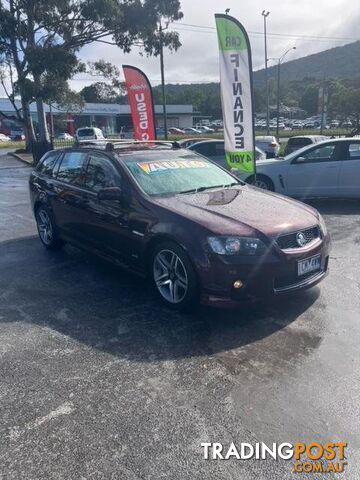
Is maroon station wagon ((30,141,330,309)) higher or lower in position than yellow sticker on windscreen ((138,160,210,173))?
lower

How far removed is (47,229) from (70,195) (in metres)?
1.16

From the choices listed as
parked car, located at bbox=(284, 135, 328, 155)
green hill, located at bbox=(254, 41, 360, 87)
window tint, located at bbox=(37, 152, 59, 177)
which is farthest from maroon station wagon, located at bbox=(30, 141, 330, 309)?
green hill, located at bbox=(254, 41, 360, 87)

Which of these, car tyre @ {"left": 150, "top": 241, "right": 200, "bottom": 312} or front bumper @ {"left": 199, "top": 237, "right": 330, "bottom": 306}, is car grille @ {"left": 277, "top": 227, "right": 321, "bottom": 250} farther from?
car tyre @ {"left": 150, "top": 241, "right": 200, "bottom": 312}

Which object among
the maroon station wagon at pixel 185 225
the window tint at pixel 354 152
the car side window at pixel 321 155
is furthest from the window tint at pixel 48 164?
the window tint at pixel 354 152

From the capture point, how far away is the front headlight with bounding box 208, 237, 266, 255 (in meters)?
3.73

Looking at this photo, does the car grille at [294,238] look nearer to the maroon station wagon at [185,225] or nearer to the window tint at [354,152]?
the maroon station wagon at [185,225]

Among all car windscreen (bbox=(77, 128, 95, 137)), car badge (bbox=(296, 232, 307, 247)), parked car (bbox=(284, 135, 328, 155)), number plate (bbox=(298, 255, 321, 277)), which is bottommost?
number plate (bbox=(298, 255, 321, 277))

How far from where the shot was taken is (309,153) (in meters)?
9.10

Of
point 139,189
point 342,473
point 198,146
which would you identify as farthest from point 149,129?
point 342,473

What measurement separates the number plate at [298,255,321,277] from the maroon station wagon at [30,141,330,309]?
1 centimetres

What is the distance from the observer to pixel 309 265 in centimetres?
406

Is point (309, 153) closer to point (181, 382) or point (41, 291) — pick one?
point (41, 291)

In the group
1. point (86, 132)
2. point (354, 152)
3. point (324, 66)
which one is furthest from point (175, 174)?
point (324, 66)

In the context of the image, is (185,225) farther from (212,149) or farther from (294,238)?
(212,149)
